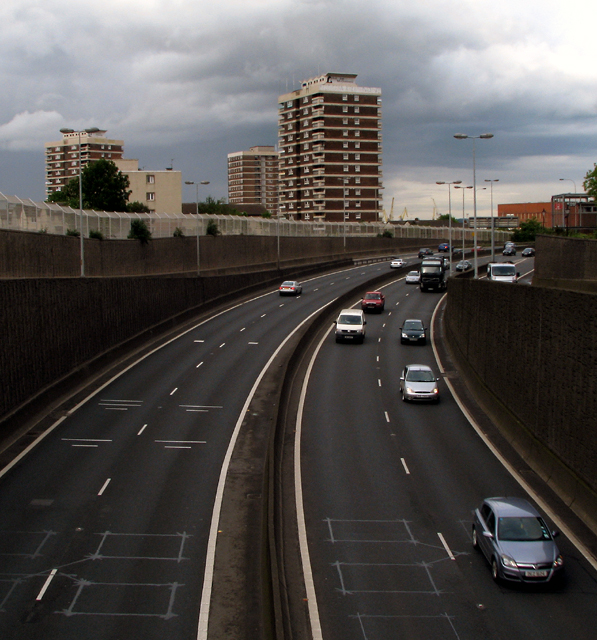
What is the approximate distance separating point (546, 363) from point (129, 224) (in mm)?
46363

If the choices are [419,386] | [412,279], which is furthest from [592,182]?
[419,386]

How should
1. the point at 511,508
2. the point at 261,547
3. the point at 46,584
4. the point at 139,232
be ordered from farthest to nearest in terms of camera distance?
the point at 139,232, the point at 261,547, the point at 511,508, the point at 46,584

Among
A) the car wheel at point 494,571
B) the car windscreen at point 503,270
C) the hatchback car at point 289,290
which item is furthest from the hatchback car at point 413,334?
the car wheel at point 494,571

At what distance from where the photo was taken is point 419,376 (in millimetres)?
35000

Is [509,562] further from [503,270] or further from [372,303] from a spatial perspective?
[372,303]

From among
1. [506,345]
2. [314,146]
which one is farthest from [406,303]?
[314,146]

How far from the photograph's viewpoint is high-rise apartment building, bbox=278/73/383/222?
14950 centimetres

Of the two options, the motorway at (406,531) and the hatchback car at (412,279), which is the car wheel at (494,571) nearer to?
the motorway at (406,531)

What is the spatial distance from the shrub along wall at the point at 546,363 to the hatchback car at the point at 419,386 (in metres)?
2.59

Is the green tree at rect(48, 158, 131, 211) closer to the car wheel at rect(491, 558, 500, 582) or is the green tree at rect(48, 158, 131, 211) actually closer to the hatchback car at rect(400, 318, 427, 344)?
the hatchback car at rect(400, 318, 427, 344)

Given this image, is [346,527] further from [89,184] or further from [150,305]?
[89,184]

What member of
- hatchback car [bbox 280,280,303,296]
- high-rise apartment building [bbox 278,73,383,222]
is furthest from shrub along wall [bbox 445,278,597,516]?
high-rise apartment building [bbox 278,73,383,222]

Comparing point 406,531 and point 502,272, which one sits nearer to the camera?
point 406,531

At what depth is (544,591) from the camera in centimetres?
1631
